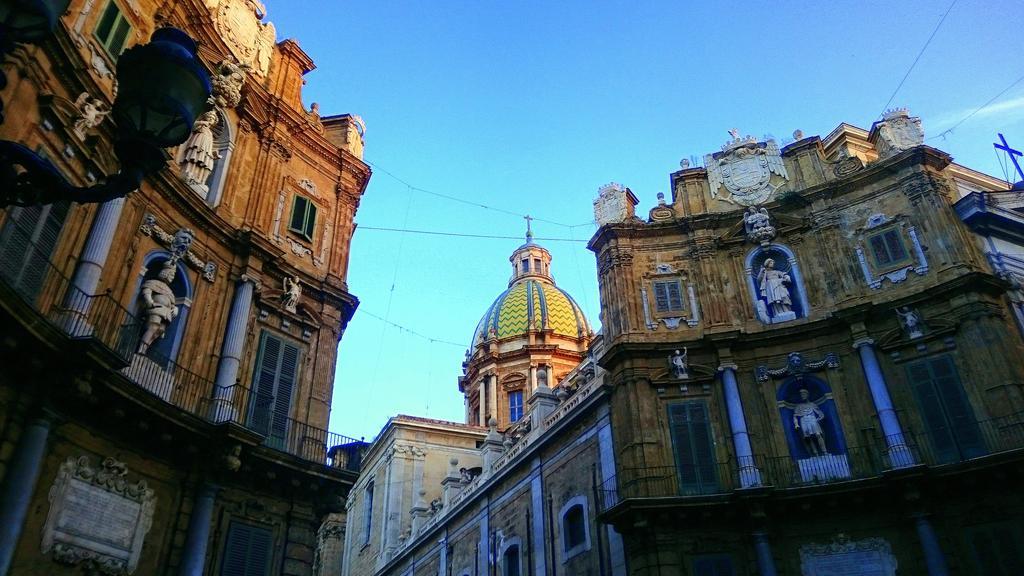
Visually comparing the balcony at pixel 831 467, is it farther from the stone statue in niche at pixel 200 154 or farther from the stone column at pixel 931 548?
the stone statue in niche at pixel 200 154

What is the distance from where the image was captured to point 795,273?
2212 centimetres

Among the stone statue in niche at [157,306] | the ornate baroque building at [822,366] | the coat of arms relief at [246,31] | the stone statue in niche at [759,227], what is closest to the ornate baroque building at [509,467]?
the ornate baroque building at [822,366]

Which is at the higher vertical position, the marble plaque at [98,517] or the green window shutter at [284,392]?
the green window shutter at [284,392]

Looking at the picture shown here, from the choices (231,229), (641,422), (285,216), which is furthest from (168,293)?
(641,422)

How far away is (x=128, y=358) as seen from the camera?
43.5ft

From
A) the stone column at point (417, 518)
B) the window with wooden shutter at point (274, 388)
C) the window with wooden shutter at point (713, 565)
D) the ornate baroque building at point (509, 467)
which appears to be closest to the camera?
the window with wooden shutter at point (274, 388)

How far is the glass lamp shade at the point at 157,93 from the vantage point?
5.44 meters

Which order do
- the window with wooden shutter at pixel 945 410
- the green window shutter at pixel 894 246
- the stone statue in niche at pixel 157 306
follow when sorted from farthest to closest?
the green window shutter at pixel 894 246 < the window with wooden shutter at pixel 945 410 < the stone statue in niche at pixel 157 306

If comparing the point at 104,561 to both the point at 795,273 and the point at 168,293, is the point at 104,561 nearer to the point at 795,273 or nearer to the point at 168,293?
the point at 168,293

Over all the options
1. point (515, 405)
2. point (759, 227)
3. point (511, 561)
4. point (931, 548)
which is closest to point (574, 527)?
point (511, 561)

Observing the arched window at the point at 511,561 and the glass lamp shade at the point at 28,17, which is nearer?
the glass lamp shade at the point at 28,17

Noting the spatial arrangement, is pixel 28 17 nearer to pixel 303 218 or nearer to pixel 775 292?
pixel 303 218

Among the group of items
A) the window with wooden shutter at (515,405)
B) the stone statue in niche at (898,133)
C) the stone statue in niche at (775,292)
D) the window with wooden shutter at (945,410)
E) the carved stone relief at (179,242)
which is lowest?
the window with wooden shutter at (945,410)

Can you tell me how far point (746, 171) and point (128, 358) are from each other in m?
19.0
